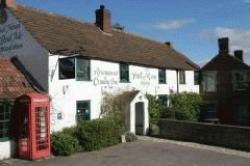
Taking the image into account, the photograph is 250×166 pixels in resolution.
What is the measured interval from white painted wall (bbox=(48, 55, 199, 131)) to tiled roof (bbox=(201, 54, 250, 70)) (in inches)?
419

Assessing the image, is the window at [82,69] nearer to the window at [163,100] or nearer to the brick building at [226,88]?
the window at [163,100]

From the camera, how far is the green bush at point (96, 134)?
2051cm

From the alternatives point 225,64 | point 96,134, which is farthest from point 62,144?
point 225,64

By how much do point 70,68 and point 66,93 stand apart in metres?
1.37

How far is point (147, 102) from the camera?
2684 cm

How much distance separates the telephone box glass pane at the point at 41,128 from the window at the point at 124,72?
8.21 m

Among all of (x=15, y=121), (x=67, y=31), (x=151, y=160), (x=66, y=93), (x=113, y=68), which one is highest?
(x=67, y=31)

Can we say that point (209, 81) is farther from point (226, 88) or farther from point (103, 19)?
point (103, 19)

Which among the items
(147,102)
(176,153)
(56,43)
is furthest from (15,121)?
(147,102)

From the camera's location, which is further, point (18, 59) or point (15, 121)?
point (18, 59)

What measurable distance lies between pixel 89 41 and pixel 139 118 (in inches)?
237

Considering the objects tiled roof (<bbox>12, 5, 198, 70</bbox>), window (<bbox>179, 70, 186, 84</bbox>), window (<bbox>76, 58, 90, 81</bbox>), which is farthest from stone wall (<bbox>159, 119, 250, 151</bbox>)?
window (<bbox>179, 70, 186, 84</bbox>)

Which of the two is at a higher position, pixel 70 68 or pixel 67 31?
pixel 67 31

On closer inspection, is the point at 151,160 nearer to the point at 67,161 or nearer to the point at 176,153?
the point at 176,153
